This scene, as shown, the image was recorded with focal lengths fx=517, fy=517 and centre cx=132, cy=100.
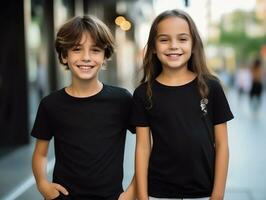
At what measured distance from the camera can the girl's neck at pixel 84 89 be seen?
280 centimetres

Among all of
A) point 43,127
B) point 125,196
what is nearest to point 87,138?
point 43,127

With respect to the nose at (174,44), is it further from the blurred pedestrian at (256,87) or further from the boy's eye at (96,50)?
the blurred pedestrian at (256,87)

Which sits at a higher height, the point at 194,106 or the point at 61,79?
the point at 194,106

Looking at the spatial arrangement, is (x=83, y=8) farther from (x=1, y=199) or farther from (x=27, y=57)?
(x=1, y=199)

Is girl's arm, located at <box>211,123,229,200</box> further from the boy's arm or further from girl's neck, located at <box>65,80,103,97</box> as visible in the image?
the boy's arm

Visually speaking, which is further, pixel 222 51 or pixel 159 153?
pixel 222 51

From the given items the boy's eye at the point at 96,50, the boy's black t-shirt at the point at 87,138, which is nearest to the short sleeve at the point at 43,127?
the boy's black t-shirt at the point at 87,138

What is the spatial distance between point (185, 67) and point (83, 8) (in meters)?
9.61

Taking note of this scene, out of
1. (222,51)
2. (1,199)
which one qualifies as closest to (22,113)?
(1,199)

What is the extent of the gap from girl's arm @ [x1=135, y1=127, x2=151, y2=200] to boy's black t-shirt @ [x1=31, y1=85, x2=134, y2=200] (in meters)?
0.11

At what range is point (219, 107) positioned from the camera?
2715 millimetres

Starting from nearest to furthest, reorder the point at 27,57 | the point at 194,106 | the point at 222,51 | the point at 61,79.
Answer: the point at 194,106
the point at 27,57
the point at 61,79
the point at 222,51

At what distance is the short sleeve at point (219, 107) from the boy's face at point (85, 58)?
64 cm

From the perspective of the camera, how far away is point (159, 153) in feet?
8.96
